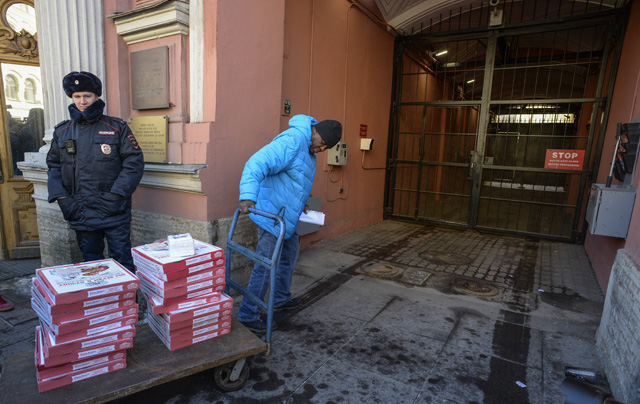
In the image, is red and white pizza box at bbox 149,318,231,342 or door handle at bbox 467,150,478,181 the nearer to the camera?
red and white pizza box at bbox 149,318,231,342

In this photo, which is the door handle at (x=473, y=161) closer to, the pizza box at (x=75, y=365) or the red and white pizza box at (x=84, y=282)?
the red and white pizza box at (x=84, y=282)

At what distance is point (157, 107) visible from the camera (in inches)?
148

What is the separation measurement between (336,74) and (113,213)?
4110 millimetres

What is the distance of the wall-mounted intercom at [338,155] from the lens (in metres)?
5.92

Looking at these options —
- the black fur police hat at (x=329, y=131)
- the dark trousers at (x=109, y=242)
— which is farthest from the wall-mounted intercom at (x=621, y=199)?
the dark trousers at (x=109, y=242)

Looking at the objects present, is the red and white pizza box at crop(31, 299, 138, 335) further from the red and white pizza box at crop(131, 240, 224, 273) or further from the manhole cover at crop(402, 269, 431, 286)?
the manhole cover at crop(402, 269, 431, 286)

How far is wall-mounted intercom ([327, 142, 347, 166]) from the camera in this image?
233 inches

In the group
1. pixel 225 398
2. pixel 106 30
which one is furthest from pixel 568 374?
pixel 106 30

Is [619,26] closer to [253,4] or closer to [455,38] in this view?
[455,38]

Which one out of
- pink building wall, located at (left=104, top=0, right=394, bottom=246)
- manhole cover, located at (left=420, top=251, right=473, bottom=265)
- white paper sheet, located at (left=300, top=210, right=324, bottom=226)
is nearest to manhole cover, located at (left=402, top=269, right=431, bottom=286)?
manhole cover, located at (left=420, top=251, right=473, bottom=265)

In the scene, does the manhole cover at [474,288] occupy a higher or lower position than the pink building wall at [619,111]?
lower

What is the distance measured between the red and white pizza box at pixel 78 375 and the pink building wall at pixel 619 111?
4772mm

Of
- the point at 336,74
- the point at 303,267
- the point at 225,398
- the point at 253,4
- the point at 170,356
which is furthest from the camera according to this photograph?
the point at 336,74

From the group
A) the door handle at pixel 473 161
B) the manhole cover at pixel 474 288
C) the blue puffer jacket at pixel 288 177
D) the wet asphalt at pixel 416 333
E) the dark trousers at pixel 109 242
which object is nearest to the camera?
the wet asphalt at pixel 416 333
